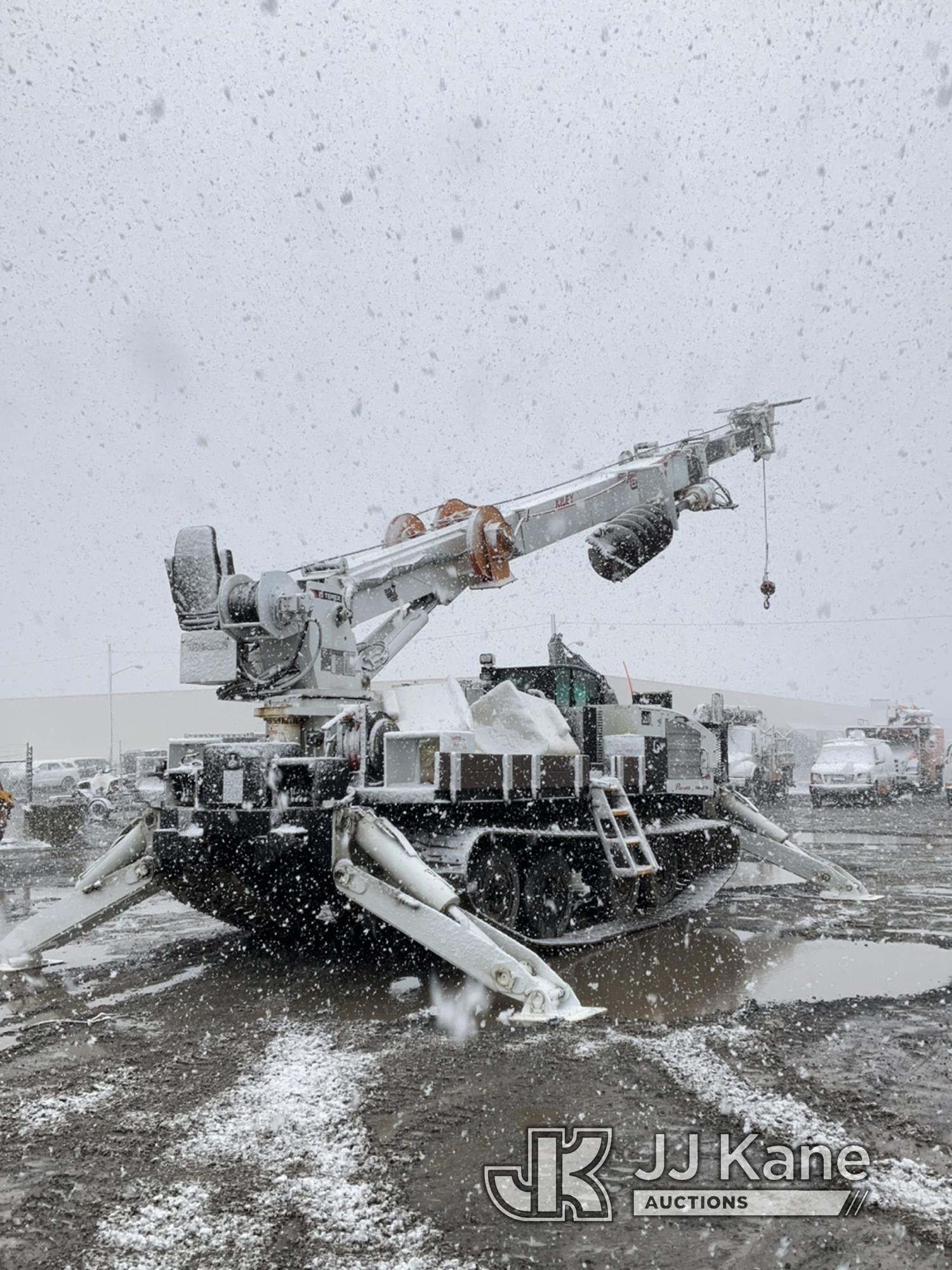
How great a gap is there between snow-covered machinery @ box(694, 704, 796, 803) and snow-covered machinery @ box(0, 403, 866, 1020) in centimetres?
1597

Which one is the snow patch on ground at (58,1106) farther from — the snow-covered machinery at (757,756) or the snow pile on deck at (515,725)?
the snow-covered machinery at (757,756)

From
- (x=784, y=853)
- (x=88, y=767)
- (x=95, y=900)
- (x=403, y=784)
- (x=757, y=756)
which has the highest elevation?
(x=403, y=784)

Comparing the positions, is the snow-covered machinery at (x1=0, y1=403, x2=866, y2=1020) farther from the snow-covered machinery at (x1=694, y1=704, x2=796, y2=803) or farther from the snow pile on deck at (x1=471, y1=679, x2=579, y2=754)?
the snow-covered machinery at (x1=694, y1=704, x2=796, y2=803)

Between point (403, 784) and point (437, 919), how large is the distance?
1372mm

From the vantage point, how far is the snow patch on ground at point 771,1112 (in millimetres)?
4086

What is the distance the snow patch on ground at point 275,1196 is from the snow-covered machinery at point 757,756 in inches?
845

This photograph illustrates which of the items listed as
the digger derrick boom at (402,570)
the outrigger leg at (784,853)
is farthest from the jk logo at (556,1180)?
the outrigger leg at (784,853)

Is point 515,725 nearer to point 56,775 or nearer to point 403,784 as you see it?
point 403,784

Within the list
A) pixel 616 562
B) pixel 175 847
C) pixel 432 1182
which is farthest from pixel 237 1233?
pixel 616 562

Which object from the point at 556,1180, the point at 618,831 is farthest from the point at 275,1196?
the point at 618,831

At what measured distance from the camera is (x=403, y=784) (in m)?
8.18

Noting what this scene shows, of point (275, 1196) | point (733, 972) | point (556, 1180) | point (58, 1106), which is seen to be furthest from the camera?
point (733, 972)

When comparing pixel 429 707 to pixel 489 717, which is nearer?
pixel 429 707

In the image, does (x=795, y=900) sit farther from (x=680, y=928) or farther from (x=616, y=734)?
(x=616, y=734)
